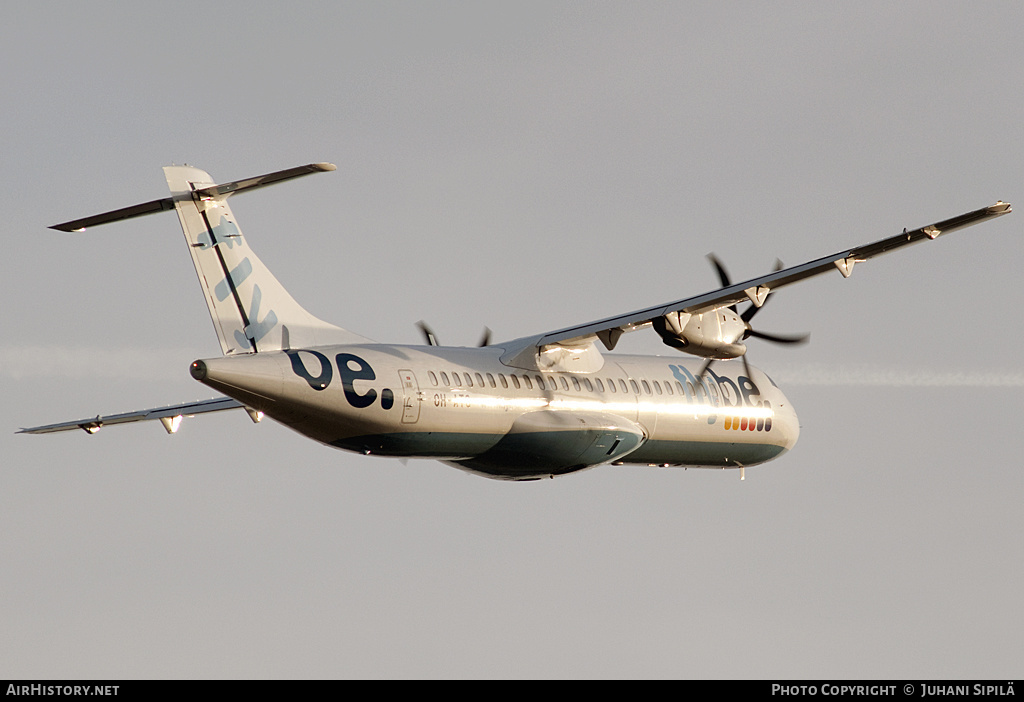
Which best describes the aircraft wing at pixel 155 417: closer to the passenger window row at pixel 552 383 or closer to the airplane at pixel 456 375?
the airplane at pixel 456 375

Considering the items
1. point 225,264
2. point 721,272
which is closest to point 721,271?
point 721,272

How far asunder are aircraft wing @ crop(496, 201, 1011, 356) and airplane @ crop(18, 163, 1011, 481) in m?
0.04

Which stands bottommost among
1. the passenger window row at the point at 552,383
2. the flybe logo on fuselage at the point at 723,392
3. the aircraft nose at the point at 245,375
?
the aircraft nose at the point at 245,375

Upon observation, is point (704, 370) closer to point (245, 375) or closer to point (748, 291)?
point (748, 291)

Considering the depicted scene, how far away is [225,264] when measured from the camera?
29.5 m

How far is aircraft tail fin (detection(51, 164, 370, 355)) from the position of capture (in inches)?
1154

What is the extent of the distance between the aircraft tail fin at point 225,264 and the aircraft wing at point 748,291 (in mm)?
5790

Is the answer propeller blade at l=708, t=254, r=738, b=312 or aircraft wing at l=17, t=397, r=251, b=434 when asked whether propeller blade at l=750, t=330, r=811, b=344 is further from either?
aircraft wing at l=17, t=397, r=251, b=434

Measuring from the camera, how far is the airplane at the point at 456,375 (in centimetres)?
2816

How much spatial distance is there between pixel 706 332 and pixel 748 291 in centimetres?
160

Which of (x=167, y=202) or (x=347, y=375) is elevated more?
(x=167, y=202)

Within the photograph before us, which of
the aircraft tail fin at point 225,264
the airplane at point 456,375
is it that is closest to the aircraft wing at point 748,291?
the airplane at point 456,375

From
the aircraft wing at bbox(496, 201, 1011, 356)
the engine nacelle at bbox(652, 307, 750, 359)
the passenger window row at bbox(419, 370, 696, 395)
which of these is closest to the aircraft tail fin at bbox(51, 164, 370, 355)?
the passenger window row at bbox(419, 370, 696, 395)
